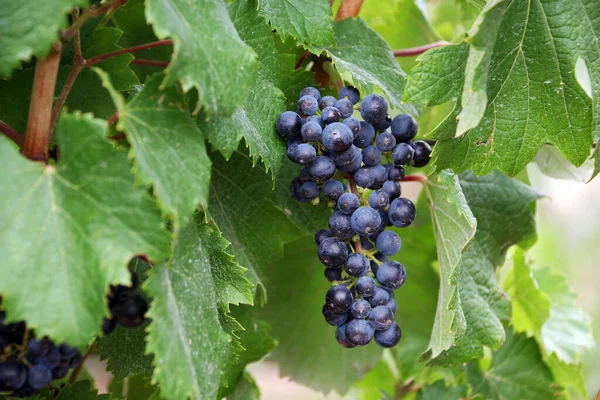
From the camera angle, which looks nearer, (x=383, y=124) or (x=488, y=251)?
(x=383, y=124)

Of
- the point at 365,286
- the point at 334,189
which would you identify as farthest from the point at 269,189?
the point at 365,286

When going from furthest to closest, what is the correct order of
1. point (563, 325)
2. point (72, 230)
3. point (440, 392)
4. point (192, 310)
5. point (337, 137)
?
point (563, 325) < point (440, 392) < point (337, 137) < point (192, 310) < point (72, 230)

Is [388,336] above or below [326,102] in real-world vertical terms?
below

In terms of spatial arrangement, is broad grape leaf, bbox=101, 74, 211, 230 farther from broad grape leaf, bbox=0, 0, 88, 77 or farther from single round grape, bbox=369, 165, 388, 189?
single round grape, bbox=369, 165, 388, 189

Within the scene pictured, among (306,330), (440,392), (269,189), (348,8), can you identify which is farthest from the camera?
(306,330)

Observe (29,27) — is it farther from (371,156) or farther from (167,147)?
(371,156)

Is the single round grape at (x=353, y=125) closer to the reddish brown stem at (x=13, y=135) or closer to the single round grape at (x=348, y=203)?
the single round grape at (x=348, y=203)

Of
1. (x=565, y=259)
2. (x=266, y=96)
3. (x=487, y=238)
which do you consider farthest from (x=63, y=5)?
(x=565, y=259)

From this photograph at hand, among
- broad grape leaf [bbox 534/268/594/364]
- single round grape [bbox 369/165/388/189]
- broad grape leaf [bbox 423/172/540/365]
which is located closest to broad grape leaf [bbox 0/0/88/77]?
single round grape [bbox 369/165/388/189]

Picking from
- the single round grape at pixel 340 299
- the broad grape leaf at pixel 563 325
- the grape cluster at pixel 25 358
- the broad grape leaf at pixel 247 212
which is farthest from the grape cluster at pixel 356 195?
the broad grape leaf at pixel 563 325
